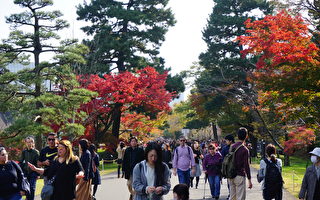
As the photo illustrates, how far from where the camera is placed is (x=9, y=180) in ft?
23.5

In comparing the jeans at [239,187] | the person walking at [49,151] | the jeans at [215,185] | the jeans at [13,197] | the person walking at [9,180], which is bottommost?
the jeans at [215,185]

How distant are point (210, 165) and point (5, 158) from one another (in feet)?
21.5

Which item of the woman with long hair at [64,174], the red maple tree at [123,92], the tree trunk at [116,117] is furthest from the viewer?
the tree trunk at [116,117]

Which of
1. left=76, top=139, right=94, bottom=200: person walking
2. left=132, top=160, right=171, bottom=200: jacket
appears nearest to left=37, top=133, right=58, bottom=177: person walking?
left=76, top=139, right=94, bottom=200: person walking

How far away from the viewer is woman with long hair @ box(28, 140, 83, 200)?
691 centimetres

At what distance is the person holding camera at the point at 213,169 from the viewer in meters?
11.9

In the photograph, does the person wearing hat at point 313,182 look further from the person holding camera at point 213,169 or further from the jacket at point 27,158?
the jacket at point 27,158

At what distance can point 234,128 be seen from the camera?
42.6m

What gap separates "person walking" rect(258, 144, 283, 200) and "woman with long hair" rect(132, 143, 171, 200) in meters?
3.55

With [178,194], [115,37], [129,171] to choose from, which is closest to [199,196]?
[129,171]

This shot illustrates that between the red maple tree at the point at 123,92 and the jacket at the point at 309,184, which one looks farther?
the red maple tree at the point at 123,92

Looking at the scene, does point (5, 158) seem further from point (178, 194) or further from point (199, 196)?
point (199, 196)

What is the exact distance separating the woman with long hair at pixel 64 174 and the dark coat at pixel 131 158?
3108 millimetres

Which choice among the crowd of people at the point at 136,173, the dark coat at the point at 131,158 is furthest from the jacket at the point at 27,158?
the dark coat at the point at 131,158
